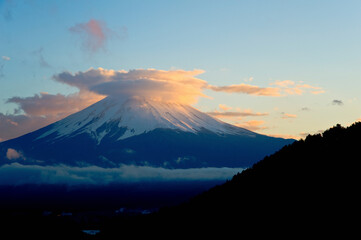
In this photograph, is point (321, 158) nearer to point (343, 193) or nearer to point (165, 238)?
point (343, 193)

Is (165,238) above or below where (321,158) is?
below

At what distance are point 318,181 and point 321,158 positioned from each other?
9357 mm

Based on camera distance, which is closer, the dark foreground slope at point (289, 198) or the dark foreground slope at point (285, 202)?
the dark foreground slope at point (285, 202)

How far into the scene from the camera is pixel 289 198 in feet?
215

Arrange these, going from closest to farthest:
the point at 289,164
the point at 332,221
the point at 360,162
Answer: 1. the point at 332,221
2. the point at 360,162
3. the point at 289,164

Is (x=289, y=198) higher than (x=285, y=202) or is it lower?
higher

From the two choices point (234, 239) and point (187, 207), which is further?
point (187, 207)

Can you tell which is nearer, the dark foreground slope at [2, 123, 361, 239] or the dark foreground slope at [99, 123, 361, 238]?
the dark foreground slope at [2, 123, 361, 239]

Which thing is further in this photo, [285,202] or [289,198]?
[289,198]

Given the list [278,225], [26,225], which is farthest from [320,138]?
[26,225]

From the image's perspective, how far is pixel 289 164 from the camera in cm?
8100

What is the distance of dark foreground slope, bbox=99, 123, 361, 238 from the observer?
2181 inches

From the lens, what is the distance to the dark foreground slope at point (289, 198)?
55.4m

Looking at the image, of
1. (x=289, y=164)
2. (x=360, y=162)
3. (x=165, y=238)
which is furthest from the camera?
(x=289, y=164)
